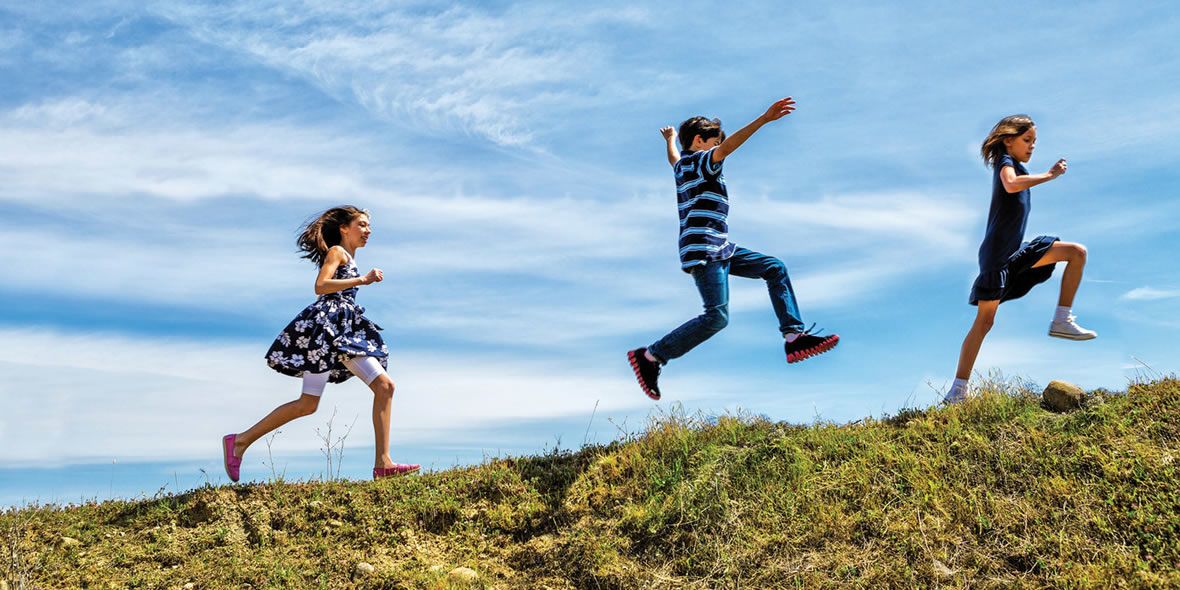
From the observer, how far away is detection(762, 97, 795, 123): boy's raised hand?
25.7 ft

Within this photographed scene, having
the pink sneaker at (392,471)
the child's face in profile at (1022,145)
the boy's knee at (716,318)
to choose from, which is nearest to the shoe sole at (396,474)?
the pink sneaker at (392,471)

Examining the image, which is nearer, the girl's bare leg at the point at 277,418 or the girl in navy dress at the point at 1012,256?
the girl in navy dress at the point at 1012,256

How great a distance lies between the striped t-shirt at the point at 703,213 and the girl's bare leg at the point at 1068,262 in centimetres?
313

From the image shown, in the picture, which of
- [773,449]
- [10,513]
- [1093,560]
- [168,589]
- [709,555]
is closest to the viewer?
[1093,560]

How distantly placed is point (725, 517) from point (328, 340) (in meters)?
4.23

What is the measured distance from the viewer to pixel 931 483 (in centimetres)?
752

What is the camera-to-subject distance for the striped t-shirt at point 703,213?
8.75 metres

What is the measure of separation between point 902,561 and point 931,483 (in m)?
0.92

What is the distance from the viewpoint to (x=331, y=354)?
909 centimetres

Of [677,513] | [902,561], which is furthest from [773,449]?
[902,561]

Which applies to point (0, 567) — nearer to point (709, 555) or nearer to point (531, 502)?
point (531, 502)

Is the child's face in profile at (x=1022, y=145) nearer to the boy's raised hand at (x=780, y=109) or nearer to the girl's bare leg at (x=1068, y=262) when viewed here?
the girl's bare leg at (x=1068, y=262)

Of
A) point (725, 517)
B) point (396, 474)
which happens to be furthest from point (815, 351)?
point (396, 474)

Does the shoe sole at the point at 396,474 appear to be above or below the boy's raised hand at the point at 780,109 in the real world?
below
